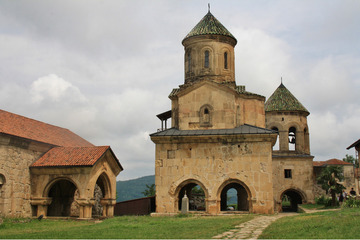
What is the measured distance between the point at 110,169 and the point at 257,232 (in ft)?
33.1

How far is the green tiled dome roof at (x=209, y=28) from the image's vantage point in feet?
68.5

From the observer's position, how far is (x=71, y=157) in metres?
18.0

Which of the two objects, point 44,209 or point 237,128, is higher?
point 237,128

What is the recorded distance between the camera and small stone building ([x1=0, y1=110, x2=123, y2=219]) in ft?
55.1

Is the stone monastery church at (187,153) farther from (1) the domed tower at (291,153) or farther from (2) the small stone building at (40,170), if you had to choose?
(1) the domed tower at (291,153)

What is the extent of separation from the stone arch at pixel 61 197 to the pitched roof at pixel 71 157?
2746 millimetres

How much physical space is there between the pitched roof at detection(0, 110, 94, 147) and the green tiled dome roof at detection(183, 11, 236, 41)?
28.1 feet

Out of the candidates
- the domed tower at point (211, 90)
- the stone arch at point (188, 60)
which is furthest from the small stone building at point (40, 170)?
the stone arch at point (188, 60)

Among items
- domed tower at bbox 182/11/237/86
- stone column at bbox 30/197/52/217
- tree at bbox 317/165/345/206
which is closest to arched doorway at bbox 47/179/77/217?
stone column at bbox 30/197/52/217

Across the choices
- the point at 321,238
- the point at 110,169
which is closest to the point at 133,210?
the point at 110,169

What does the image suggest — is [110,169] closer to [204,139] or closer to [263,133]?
[204,139]

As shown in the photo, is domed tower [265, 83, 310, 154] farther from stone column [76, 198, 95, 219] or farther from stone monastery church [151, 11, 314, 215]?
stone column [76, 198, 95, 219]

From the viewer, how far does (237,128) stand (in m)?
18.6

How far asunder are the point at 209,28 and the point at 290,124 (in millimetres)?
12342
